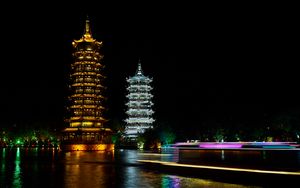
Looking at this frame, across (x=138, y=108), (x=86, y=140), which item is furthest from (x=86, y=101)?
(x=138, y=108)

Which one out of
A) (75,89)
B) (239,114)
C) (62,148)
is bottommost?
(62,148)

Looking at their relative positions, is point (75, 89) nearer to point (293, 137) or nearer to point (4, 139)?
point (4, 139)

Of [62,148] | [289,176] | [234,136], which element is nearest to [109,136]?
[62,148]

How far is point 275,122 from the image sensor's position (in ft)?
191

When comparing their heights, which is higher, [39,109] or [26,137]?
[39,109]

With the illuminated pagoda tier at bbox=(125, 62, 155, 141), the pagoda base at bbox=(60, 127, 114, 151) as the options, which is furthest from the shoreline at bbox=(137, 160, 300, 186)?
the illuminated pagoda tier at bbox=(125, 62, 155, 141)

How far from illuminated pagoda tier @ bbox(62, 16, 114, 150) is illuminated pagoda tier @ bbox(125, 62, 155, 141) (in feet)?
51.5

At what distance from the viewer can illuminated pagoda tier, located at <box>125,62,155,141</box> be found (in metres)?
94.5

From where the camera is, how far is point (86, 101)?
7694cm

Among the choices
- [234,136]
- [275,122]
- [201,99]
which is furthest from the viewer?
[201,99]

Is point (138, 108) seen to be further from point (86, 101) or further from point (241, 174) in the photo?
point (241, 174)

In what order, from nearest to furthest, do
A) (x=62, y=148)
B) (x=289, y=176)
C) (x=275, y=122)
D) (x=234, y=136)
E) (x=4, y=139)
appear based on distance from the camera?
(x=289, y=176)
(x=275, y=122)
(x=234, y=136)
(x=62, y=148)
(x=4, y=139)

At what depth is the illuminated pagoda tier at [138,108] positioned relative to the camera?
94.5m

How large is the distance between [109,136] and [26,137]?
28322mm
